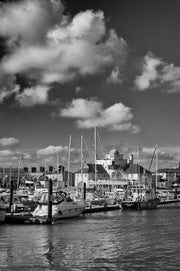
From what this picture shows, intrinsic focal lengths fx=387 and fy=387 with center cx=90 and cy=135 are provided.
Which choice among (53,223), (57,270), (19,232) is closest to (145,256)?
(57,270)

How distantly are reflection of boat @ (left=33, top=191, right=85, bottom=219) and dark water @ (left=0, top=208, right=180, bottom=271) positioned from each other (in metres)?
7.57

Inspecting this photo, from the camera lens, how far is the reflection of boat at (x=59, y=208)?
60497 millimetres

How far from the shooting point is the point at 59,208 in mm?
62156

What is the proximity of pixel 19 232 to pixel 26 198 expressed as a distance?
44.3m

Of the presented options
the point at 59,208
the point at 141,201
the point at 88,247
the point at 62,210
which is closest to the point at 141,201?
the point at 141,201

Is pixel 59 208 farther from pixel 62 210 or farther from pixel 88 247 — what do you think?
pixel 88 247

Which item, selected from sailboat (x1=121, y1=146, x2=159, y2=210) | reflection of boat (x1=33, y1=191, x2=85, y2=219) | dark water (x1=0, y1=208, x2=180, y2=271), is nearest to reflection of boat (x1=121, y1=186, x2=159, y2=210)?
sailboat (x1=121, y1=146, x2=159, y2=210)

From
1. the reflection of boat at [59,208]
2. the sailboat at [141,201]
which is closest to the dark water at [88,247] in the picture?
the reflection of boat at [59,208]

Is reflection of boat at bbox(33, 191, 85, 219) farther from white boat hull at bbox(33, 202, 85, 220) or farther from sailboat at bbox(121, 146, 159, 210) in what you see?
sailboat at bbox(121, 146, 159, 210)

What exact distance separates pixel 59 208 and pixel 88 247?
25746 mm

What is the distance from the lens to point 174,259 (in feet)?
105

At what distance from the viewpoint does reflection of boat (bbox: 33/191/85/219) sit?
60.5m

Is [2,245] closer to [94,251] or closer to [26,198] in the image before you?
[94,251]

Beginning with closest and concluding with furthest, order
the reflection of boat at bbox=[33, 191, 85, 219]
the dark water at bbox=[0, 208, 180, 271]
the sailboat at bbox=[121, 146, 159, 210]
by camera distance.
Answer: the dark water at bbox=[0, 208, 180, 271], the reflection of boat at bbox=[33, 191, 85, 219], the sailboat at bbox=[121, 146, 159, 210]
